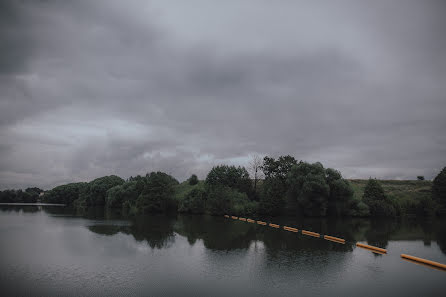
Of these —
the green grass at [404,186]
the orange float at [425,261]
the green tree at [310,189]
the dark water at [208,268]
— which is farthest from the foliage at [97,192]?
the orange float at [425,261]

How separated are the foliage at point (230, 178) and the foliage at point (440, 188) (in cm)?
3928

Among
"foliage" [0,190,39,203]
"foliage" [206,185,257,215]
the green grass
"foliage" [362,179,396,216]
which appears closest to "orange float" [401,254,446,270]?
"foliage" [206,185,257,215]

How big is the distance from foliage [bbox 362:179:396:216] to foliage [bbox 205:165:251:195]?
25213 mm

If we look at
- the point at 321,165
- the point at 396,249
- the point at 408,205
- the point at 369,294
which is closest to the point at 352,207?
the point at 321,165

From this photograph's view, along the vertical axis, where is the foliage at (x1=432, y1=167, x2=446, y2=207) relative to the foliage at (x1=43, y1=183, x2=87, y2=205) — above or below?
above

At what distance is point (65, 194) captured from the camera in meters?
129

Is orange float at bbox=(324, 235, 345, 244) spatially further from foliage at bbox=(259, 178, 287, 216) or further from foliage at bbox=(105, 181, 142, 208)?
foliage at bbox=(105, 181, 142, 208)

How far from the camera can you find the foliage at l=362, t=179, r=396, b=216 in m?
61.0

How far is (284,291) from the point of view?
47.3 ft

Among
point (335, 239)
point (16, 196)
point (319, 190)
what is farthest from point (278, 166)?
point (16, 196)

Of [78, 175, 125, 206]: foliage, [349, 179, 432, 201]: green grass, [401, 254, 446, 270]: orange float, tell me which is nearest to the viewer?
[401, 254, 446, 270]: orange float

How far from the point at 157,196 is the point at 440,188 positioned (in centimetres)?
5975

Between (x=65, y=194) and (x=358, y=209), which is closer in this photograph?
(x=358, y=209)

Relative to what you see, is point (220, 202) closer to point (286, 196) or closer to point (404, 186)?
point (286, 196)
